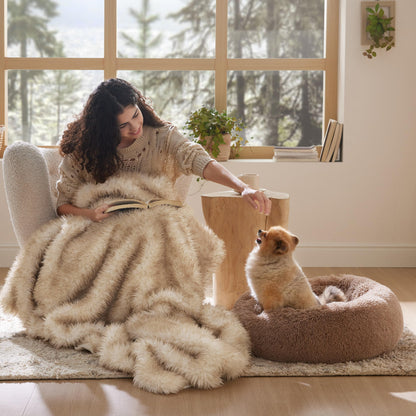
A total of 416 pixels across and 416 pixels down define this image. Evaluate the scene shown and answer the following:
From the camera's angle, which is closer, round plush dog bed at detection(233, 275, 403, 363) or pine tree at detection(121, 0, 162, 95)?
round plush dog bed at detection(233, 275, 403, 363)

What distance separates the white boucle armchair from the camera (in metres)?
2.59

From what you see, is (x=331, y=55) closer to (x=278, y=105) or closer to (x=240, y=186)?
(x=278, y=105)

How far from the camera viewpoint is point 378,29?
3.87 m

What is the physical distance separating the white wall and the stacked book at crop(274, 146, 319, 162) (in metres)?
0.05

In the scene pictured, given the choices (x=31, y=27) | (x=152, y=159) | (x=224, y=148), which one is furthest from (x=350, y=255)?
(x=31, y=27)

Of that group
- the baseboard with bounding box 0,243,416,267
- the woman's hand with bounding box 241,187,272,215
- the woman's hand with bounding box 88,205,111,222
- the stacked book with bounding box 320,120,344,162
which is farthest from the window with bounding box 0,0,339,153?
the woman's hand with bounding box 241,187,272,215

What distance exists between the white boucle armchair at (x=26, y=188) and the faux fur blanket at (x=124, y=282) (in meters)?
0.10

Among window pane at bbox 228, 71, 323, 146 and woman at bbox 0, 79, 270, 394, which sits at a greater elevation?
window pane at bbox 228, 71, 323, 146

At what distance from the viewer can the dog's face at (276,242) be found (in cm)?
224

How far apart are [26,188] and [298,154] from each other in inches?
76.9

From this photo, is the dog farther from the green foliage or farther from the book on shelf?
the green foliage

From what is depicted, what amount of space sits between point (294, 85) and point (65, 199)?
7.05ft

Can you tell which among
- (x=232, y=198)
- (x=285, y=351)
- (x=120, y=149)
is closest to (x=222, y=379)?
(x=285, y=351)

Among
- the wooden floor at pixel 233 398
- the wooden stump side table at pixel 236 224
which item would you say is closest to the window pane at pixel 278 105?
the wooden stump side table at pixel 236 224
